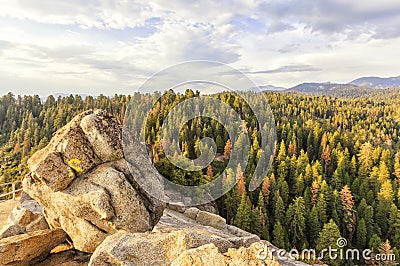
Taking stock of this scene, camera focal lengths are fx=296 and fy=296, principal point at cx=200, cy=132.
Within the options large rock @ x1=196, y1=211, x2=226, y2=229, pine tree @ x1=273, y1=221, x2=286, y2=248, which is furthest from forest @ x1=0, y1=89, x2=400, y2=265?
large rock @ x1=196, y1=211, x2=226, y2=229

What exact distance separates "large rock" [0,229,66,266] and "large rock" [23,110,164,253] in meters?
0.59

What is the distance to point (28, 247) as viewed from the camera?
982 centimetres

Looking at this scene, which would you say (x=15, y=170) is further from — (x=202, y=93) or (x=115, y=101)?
(x=202, y=93)

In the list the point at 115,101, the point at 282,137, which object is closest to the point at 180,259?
the point at 282,137

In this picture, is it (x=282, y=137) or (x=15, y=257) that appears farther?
(x=282, y=137)

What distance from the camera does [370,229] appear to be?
57.6m

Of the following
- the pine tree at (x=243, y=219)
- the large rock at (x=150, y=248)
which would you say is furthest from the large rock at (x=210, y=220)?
the pine tree at (x=243, y=219)

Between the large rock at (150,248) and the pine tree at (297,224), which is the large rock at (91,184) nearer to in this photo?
the large rock at (150,248)

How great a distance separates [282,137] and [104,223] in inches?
3851

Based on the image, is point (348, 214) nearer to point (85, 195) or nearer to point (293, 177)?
point (293, 177)

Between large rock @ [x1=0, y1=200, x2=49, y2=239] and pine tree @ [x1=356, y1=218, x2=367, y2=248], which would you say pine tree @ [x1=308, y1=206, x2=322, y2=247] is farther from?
large rock @ [x1=0, y1=200, x2=49, y2=239]

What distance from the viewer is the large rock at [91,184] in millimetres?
10312

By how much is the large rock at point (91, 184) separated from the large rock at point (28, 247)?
1.92ft

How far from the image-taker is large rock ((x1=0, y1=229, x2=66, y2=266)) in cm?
940
